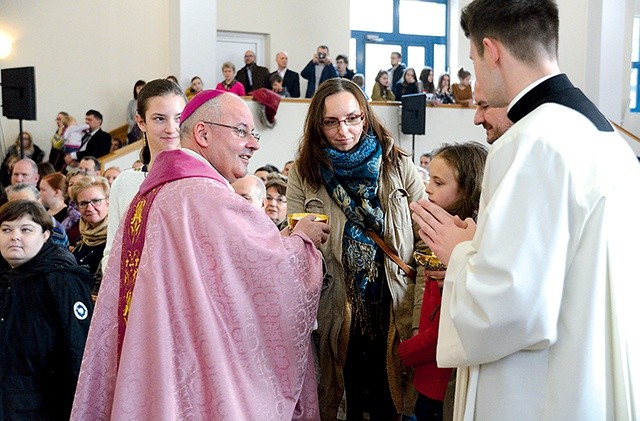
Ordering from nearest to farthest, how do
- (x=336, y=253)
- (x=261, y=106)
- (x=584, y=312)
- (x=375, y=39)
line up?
(x=584, y=312)
(x=336, y=253)
(x=261, y=106)
(x=375, y=39)

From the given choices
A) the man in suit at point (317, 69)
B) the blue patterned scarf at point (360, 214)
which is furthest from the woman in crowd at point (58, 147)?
the blue patterned scarf at point (360, 214)

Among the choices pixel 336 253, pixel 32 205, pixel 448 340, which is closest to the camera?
pixel 448 340

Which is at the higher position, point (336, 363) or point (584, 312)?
point (584, 312)

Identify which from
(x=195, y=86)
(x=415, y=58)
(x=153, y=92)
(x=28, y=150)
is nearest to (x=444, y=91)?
(x=415, y=58)

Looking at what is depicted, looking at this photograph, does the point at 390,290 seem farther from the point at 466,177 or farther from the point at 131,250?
the point at 131,250

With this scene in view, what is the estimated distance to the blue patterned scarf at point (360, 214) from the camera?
2744 millimetres

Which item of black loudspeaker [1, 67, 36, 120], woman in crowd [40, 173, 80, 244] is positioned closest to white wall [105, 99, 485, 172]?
black loudspeaker [1, 67, 36, 120]

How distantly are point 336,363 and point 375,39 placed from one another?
13.7 meters

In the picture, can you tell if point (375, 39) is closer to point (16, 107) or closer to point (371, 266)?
point (16, 107)

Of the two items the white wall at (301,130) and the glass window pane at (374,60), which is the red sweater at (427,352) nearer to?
the white wall at (301,130)

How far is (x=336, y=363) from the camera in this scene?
2.80m

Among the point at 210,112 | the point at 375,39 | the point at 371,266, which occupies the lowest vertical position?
the point at 371,266

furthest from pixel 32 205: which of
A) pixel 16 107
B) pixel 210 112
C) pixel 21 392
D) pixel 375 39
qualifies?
pixel 375 39

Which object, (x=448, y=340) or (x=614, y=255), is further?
(x=448, y=340)
